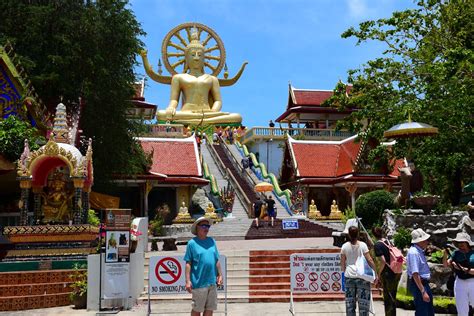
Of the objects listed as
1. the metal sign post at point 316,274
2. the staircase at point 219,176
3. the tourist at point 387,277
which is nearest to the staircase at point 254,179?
the staircase at point 219,176

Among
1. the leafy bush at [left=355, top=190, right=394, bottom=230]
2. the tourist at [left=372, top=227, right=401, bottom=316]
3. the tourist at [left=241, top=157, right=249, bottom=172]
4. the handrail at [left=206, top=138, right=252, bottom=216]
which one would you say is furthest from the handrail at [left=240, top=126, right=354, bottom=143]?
the tourist at [left=372, top=227, right=401, bottom=316]

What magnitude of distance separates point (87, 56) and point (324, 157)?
1635cm

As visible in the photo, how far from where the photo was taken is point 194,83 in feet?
153

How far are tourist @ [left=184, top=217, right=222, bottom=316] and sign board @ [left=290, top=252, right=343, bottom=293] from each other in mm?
2615

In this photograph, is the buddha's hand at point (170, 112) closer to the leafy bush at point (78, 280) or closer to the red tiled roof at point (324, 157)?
the red tiled roof at point (324, 157)

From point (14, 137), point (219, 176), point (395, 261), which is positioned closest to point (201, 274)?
point (395, 261)

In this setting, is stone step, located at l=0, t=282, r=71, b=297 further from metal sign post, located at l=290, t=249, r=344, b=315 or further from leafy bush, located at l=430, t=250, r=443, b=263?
leafy bush, located at l=430, t=250, r=443, b=263

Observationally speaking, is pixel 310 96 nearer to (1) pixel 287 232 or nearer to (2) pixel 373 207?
(1) pixel 287 232

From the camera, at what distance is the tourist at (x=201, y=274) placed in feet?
23.0

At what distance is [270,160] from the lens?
39.8 meters

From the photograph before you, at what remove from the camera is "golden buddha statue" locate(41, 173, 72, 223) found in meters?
14.2

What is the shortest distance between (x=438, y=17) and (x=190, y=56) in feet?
103

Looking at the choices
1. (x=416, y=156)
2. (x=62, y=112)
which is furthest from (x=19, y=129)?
(x=416, y=156)

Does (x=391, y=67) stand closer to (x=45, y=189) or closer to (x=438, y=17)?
(x=438, y=17)
